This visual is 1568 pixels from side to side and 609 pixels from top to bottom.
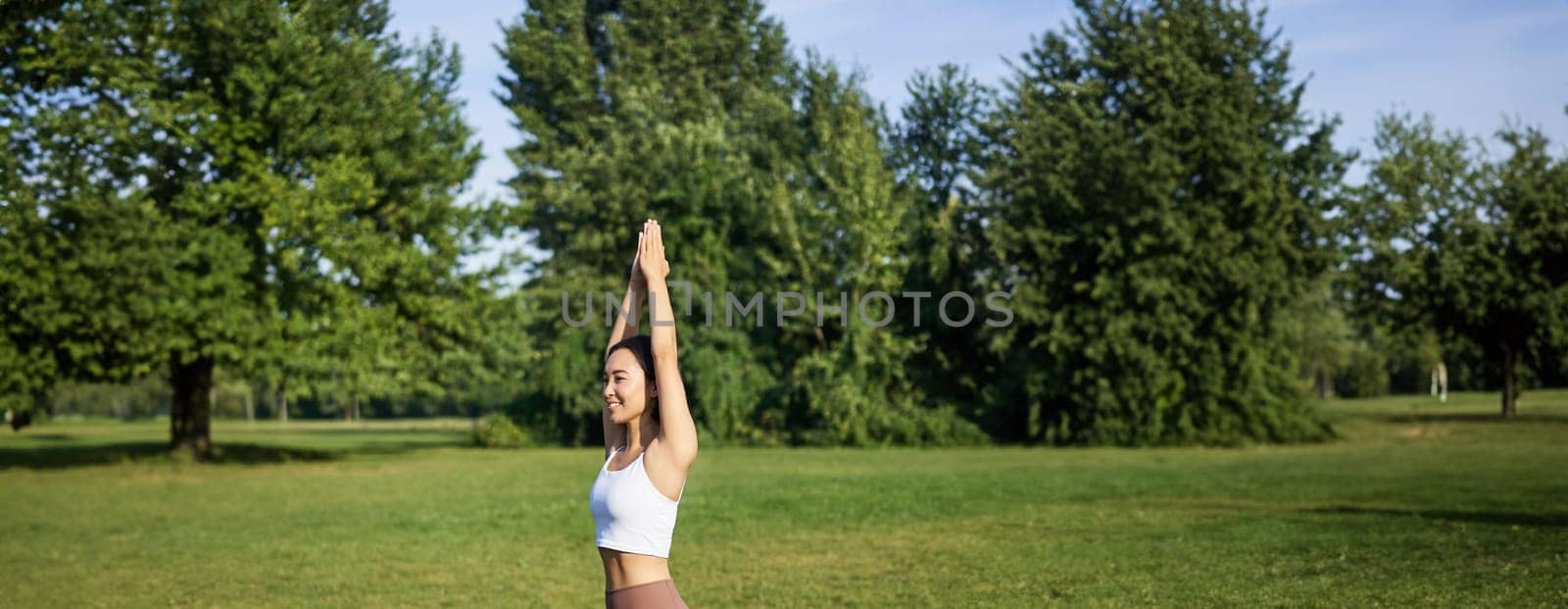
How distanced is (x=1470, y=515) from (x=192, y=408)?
2940 centimetres

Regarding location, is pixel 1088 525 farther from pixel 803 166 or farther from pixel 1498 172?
pixel 1498 172

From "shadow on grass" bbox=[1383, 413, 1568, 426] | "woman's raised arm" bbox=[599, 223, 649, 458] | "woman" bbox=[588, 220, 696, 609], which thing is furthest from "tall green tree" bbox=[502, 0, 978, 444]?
"woman" bbox=[588, 220, 696, 609]

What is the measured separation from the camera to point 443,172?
33.7 m

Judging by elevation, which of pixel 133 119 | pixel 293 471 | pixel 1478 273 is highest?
pixel 133 119

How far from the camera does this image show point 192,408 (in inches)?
1296

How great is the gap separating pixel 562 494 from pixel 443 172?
46.5ft

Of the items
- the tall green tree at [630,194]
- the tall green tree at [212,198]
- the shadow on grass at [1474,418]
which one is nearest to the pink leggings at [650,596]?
the tall green tree at [212,198]

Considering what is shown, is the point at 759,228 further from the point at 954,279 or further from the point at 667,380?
the point at 667,380

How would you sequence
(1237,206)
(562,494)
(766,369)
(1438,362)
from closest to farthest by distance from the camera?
(562,494)
(1237,206)
(766,369)
(1438,362)

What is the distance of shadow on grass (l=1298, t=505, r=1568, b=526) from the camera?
14.8 meters

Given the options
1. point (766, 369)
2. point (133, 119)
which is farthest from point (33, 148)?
point (766, 369)

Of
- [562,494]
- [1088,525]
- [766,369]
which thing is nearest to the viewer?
[1088,525]

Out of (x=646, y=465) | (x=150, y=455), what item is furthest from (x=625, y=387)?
(x=150, y=455)

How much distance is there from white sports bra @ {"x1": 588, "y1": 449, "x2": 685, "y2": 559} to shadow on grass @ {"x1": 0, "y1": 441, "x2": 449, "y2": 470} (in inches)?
1208
